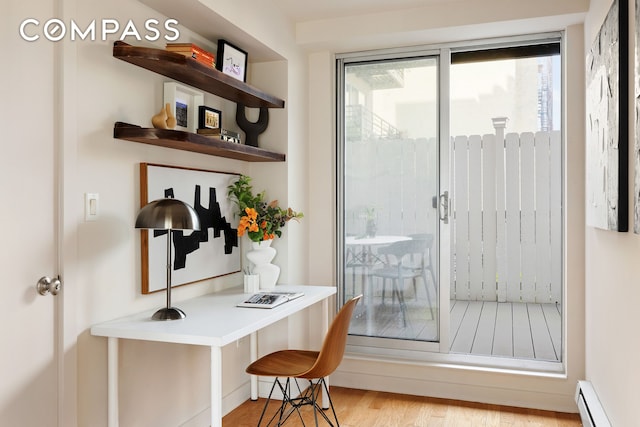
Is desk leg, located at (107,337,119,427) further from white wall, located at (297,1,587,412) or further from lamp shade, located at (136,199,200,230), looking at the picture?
white wall, located at (297,1,587,412)

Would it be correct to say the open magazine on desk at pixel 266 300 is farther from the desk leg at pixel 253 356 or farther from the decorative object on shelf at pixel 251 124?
the decorative object on shelf at pixel 251 124

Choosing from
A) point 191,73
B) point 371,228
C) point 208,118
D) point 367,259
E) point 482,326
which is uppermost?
point 191,73

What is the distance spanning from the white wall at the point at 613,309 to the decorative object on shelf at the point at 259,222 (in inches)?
67.0

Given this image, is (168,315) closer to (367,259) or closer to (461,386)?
(367,259)

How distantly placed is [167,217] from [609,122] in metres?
1.86

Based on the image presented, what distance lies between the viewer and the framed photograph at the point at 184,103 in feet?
8.68

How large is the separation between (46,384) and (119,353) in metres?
0.39

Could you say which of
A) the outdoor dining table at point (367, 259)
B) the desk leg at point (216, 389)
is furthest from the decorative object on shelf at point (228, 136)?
the outdoor dining table at point (367, 259)

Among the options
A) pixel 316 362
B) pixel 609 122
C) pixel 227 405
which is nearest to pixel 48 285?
pixel 316 362

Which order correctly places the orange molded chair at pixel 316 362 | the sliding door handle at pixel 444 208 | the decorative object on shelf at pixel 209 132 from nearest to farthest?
the orange molded chair at pixel 316 362 < the decorative object on shelf at pixel 209 132 < the sliding door handle at pixel 444 208

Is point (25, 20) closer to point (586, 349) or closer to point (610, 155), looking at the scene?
point (610, 155)

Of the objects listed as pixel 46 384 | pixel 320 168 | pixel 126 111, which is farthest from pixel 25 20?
pixel 320 168

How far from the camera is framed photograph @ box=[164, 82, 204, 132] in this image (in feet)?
8.68

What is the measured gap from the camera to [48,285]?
1977mm
